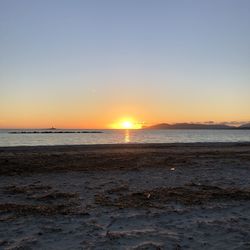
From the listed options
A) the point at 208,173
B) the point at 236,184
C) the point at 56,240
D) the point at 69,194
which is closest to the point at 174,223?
the point at 56,240

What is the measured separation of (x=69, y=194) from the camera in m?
10.4

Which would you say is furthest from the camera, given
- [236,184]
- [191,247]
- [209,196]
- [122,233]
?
[236,184]

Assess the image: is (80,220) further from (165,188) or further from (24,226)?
(165,188)

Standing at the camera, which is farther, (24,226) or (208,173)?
(208,173)

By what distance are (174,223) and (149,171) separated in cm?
768

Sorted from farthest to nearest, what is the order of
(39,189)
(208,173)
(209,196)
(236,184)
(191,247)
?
(208,173)
(236,184)
(39,189)
(209,196)
(191,247)

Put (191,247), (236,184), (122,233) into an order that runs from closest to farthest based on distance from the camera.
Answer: (191,247) → (122,233) → (236,184)

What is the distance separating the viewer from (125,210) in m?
8.64

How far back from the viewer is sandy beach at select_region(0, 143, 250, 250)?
655 centimetres

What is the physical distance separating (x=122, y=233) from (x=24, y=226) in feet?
7.09

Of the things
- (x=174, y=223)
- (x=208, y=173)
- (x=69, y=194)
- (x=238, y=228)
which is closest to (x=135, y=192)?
(x=69, y=194)

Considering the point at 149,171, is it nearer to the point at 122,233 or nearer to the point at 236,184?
the point at 236,184

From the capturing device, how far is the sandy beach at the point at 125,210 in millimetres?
6555

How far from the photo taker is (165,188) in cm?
1139
